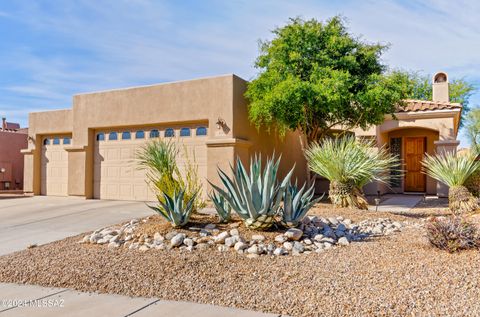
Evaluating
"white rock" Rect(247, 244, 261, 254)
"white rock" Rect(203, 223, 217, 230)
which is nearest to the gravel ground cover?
"white rock" Rect(247, 244, 261, 254)

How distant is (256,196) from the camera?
662cm

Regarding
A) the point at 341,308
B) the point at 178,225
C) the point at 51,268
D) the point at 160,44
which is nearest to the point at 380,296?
the point at 341,308

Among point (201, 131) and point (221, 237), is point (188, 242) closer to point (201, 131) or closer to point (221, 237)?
point (221, 237)

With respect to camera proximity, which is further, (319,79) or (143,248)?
(319,79)

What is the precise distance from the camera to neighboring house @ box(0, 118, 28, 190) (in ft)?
76.0

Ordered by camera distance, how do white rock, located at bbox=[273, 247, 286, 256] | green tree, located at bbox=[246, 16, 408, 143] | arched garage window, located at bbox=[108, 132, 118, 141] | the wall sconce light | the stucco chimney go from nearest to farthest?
white rock, located at bbox=[273, 247, 286, 256] < green tree, located at bbox=[246, 16, 408, 143] < the wall sconce light < arched garage window, located at bbox=[108, 132, 118, 141] < the stucco chimney

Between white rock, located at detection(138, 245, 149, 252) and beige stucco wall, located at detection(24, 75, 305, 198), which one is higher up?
beige stucco wall, located at detection(24, 75, 305, 198)

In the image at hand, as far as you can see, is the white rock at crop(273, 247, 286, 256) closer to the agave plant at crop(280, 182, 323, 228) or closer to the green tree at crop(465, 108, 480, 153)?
the agave plant at crop(280, 182, 323, 228)

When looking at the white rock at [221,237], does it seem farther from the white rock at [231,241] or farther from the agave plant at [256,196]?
the agave plant at [256,196]

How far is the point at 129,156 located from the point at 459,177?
1144 centimetres

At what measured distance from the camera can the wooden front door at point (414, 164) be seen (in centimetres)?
1769

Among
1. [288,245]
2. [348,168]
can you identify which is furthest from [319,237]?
[348,168]

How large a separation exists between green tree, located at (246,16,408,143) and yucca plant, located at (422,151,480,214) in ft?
8.46

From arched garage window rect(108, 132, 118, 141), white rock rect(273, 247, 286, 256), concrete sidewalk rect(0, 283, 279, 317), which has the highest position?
arched garage window rect(108, 132, 118, 141)
